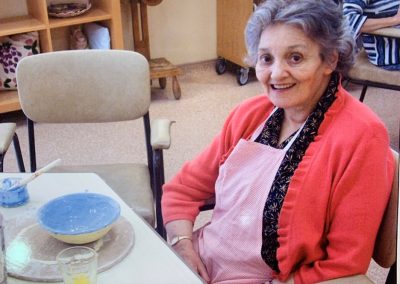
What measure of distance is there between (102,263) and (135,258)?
6 centimetres

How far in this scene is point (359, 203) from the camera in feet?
3.74

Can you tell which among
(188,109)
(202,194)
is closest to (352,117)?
(202,194)

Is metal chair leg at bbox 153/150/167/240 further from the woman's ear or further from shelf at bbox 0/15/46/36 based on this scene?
shelf at bbox 0/15/46/36

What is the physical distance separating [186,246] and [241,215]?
0.19 meters

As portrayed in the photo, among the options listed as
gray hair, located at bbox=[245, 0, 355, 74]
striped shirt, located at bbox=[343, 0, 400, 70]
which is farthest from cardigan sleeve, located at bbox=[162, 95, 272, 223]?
striped shirt, located at bbox=[343, 0, 400, 70]

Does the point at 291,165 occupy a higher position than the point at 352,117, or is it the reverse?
the point at 352,117

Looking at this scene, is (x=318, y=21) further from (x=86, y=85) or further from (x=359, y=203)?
(x=86, y=85)

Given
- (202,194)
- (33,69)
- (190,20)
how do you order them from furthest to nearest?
1. (190,20)
2. (33,69)
3. (202,194)

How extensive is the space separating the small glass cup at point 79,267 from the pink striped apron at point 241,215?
0.43 meters

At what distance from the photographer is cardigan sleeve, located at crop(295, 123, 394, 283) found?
114 cm

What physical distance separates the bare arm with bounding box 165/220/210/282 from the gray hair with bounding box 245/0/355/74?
559 millimetres

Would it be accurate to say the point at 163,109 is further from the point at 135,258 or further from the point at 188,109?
the point at 135,258

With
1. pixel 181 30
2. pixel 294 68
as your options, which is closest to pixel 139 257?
pixel 294 68

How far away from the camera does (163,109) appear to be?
3471 mm
